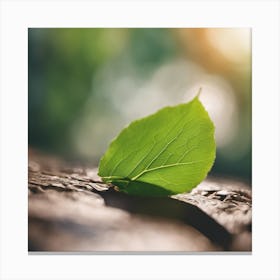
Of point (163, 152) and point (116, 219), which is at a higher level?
point (163, 152)

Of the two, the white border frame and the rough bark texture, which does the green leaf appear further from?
the white border frame

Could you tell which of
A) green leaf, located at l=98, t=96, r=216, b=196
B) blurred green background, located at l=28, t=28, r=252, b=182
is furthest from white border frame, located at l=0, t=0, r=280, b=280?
green leaf, located at l=98, t=96, r=216, b=196
